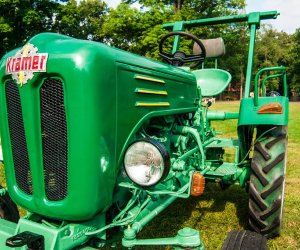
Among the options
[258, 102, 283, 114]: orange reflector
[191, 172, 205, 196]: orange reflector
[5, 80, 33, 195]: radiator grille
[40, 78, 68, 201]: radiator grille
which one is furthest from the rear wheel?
[5, 80, 33, 195]: radiator grille

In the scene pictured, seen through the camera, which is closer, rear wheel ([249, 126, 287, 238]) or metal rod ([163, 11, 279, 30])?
rear wheel ([249, 126, 287, 238])

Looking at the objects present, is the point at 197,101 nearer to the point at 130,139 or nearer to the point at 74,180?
the point at 130,139

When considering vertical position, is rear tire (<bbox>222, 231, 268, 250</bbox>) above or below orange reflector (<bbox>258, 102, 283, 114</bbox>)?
below

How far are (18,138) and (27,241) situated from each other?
1.91 feet

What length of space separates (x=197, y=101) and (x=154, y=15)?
21.8 meters

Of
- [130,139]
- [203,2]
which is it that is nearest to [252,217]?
[130,139]

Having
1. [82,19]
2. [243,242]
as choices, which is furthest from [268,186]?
[82,19]

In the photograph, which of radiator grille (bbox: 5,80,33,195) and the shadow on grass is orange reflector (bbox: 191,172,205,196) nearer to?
radiator grille (bbox: 5,80,33,195)

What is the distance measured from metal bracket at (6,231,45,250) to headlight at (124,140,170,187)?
0.58 metres

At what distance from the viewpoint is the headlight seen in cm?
199

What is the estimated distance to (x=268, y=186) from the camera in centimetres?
300

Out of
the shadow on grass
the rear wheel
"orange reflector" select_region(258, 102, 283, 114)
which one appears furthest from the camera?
the shadow on grass

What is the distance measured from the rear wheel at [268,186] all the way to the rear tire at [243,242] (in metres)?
0.68

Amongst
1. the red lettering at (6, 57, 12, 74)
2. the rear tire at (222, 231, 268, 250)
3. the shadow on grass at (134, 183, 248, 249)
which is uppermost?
the red lettering at (6, 57, 12, 74)
